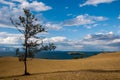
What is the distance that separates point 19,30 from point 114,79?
68.7 ft

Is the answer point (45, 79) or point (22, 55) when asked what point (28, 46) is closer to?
point (22, 55)

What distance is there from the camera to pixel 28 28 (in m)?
43.7

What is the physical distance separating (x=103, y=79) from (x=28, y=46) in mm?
19232

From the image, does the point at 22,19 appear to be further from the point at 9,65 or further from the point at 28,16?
the point at 9,65

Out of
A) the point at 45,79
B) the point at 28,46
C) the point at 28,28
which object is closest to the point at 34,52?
the point at 28,46

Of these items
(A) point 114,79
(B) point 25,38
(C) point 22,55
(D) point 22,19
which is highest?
(D) point 22,19

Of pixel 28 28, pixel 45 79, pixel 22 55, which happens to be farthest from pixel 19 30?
pixel 45 79

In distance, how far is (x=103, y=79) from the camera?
28.8 m

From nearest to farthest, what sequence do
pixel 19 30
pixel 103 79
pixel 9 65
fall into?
1. pixel 103 79
2. pixel 19 30
3. pixel 9 65

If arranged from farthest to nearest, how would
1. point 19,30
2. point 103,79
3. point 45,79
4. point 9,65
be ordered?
point 9,65, point 19,30, point 45,79, point 103,79

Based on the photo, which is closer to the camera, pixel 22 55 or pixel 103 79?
pixel 103 79

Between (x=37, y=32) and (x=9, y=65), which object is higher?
(x=37, y=32)

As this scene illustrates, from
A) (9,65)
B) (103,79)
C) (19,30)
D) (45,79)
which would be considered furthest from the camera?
(9,65)

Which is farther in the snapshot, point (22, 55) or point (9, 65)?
point (9, 65)
